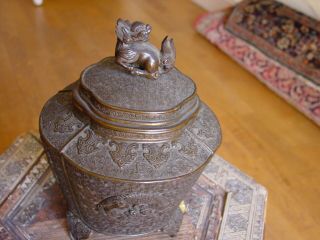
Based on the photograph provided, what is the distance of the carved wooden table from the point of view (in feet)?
4.34

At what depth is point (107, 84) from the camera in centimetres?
98

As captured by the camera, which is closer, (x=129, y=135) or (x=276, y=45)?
(x=129, y=135)

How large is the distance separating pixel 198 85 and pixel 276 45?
635 millimetres

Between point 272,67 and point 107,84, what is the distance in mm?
1751

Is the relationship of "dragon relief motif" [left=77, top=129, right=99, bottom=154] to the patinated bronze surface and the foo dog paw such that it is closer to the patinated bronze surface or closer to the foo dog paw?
the patinated bronze surface

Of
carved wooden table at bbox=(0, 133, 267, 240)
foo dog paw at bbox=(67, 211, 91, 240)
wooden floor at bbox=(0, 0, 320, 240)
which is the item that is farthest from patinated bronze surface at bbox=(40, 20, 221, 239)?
wooden floor at bbox=(0, 0, 320, 240)

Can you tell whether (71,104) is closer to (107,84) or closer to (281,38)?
(107,84)

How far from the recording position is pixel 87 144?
0.97 metres

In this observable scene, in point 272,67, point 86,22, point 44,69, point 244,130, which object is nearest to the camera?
point 244,130

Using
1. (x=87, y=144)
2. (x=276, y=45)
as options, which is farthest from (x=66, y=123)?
(x=276, y=45)

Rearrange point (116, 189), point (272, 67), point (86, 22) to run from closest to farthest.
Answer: point (116, 189) → point (272, 67) → point (86, 22)

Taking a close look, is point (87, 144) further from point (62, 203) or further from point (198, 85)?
point (198, 85)

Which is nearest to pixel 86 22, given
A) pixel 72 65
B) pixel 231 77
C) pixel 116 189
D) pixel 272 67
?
pixel 72 65

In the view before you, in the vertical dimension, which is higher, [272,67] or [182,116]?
[182,116]
